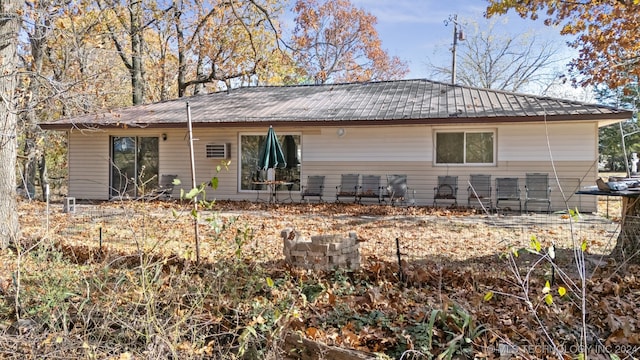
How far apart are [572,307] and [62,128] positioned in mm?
12856

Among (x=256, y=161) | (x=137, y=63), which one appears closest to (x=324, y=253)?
(x=256, y=161)

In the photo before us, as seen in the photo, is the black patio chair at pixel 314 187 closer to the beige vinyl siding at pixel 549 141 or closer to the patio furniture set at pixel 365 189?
the patio furniture set at pixel 365 189

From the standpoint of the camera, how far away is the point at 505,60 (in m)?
29.3

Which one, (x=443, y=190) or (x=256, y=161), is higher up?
(x=256, y=161)

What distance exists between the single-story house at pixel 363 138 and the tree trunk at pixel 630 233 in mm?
4860

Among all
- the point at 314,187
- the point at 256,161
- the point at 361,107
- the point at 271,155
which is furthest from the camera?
the point at 256,161

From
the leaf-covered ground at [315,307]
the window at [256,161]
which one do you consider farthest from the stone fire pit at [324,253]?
the window at [256,161]

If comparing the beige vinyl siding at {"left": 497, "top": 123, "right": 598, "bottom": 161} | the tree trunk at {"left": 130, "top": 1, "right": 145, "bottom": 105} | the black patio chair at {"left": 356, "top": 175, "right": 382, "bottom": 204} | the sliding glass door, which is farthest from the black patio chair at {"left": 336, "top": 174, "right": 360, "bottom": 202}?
the tree trunk at {"left": 130, "top": 1, "right": 145, "bottom": 105}

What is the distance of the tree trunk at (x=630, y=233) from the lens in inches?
175

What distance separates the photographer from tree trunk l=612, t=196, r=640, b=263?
14.5ft

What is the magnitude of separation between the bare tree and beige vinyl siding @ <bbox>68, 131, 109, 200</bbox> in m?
23.7

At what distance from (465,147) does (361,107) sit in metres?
2.91

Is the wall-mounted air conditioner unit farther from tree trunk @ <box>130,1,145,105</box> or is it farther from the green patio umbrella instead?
tree trunk @ <box>130,1,145,105</box>

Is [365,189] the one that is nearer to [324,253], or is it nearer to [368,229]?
[368,229]
